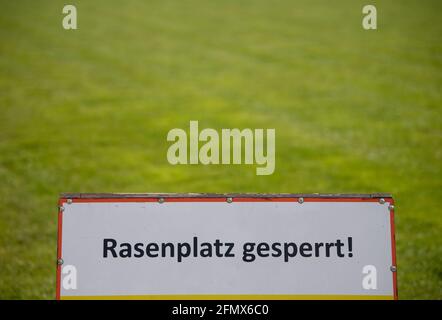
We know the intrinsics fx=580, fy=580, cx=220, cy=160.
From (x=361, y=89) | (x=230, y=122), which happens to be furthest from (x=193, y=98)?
(x=361, y=89)

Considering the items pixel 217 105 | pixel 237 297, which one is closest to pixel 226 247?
pixel 237 297

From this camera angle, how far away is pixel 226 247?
3668mm

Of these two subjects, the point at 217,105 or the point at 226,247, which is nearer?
the point at 226,247

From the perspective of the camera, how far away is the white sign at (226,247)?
363 centimetres

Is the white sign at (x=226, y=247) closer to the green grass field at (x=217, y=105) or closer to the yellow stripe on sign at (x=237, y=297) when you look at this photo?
the yellow stripe on sign at (x=237, y=297)

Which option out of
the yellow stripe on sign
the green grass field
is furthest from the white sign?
the green grass field

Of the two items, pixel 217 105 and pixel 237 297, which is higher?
pixel 217 105

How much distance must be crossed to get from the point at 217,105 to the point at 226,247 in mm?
11275

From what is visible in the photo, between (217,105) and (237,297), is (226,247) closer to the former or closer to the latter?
(237,297)

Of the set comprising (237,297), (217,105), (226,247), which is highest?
(217,105)

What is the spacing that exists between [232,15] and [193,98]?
414 inches

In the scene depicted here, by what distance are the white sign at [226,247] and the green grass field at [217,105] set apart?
260 centimetres

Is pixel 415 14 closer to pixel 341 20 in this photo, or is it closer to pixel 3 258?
pixel 341 20

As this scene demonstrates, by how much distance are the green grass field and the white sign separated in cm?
260
